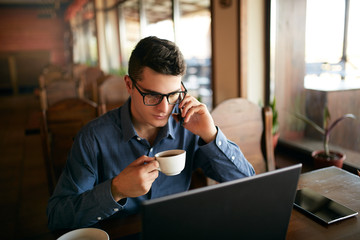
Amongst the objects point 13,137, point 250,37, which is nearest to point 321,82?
point 250,37

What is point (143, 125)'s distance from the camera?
48.2 inches

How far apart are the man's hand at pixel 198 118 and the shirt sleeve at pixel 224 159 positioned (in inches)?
1.3

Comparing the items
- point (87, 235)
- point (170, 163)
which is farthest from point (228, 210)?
point (87, 235)

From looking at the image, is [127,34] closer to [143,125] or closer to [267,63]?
[267,63]

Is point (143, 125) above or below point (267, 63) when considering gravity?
below

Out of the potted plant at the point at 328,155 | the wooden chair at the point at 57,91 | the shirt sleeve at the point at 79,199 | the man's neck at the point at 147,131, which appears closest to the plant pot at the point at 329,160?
the potted plant at the point at 328,155

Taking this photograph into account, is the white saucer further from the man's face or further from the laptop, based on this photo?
the man's face

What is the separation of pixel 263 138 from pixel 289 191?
0.97 m

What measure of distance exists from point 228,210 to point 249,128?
101cm

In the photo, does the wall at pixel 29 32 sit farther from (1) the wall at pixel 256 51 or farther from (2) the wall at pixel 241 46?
(1) the wall at pixel 256 51

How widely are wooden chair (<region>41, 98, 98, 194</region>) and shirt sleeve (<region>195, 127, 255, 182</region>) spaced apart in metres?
0.81

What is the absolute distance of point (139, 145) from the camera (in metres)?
1.18

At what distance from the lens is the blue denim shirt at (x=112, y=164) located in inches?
37.9

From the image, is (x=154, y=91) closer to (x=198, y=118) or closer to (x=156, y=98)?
(x=156, y=98)
